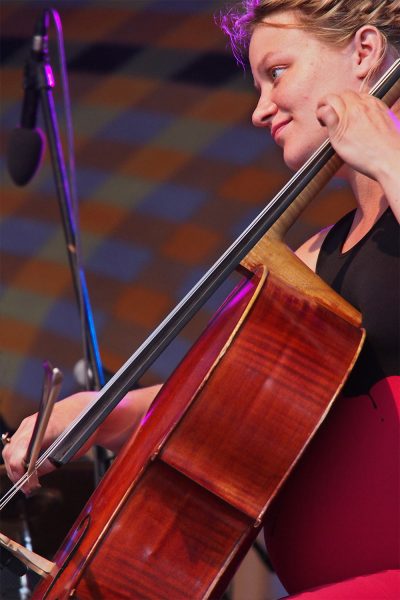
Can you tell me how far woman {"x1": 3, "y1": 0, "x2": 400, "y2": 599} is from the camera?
1.16 m

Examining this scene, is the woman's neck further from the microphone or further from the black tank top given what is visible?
the microphone

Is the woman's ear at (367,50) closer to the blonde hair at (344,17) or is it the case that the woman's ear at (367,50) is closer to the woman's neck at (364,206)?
the blonde hair at (344,17)

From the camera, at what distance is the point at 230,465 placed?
3.66 ft

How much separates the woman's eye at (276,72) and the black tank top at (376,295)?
0.26 meters

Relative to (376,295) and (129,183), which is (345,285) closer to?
(376,295)

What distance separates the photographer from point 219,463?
112cm

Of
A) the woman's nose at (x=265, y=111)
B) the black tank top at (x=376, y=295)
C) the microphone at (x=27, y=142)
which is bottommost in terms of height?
the black tank top at (x=376, y=295)

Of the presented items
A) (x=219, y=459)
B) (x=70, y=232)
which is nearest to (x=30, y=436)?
(x=219, y=459)

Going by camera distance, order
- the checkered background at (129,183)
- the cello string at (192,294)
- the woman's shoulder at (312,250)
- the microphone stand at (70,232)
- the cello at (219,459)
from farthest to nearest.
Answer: the checkered background at (129,183) → the microphone stand at (70,232) → the woman's shoulder at (312,250) → the cello string at (192,294) → the cello at (219,459)

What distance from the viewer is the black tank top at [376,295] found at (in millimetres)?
1205

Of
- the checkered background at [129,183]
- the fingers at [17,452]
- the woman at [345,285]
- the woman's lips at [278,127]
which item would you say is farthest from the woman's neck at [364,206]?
the checkered background at [129,183]

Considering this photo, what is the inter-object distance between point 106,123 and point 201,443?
1.70m

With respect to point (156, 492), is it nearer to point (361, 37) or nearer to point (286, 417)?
point (286, 417)

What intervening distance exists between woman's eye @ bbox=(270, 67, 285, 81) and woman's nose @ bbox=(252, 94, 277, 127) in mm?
31
